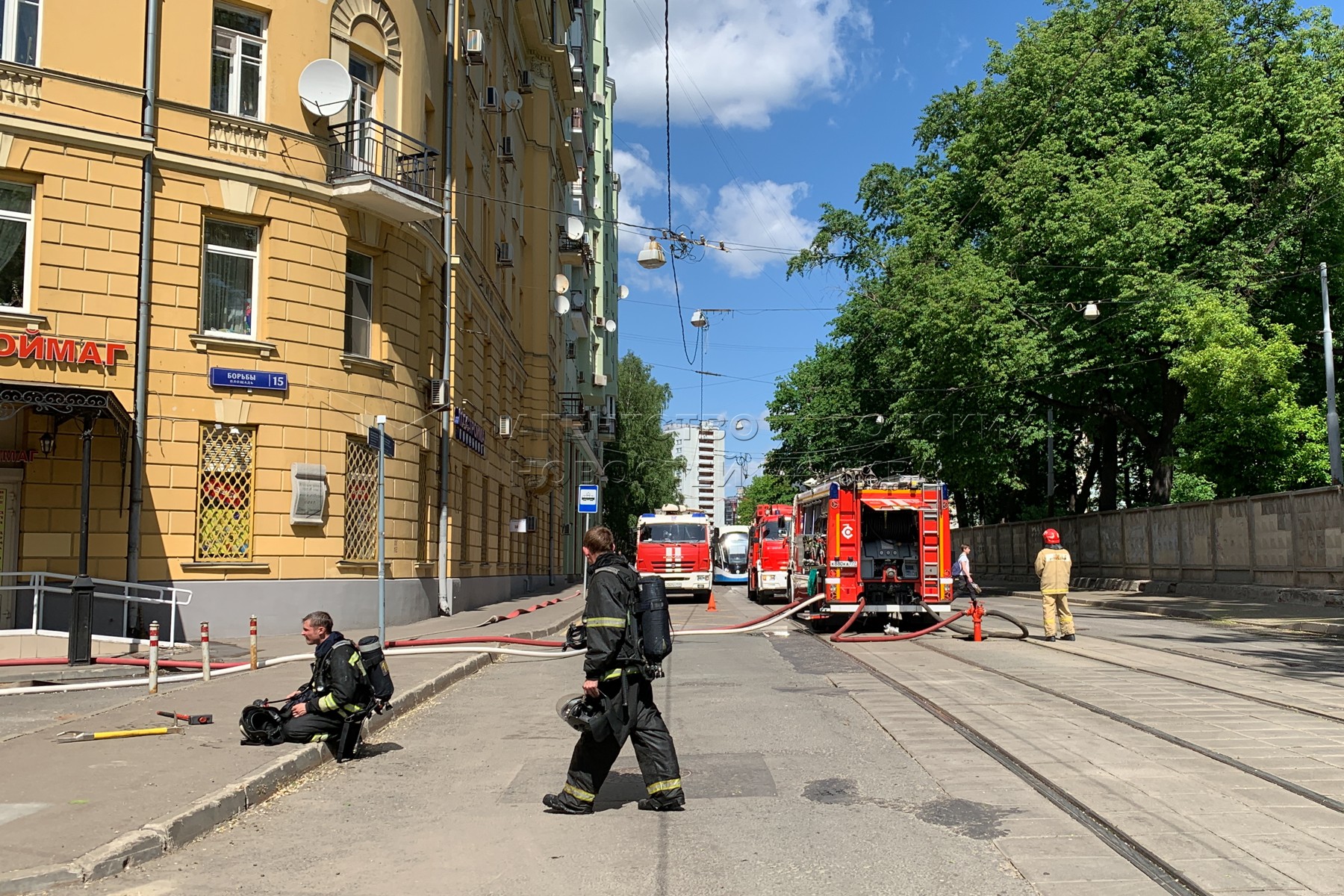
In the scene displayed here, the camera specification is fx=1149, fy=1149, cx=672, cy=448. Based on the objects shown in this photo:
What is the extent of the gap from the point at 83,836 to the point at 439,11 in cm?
2190

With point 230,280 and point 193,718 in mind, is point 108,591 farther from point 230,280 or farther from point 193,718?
point 193,718

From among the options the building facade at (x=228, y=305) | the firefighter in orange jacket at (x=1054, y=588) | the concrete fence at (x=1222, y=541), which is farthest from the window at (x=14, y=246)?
the concrete fence at (x=1222, y=541)

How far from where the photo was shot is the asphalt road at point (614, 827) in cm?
545

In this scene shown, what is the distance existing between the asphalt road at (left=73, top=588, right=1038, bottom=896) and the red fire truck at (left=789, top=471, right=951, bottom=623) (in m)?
10.5

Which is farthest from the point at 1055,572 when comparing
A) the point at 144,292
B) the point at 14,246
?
the point at 14,246

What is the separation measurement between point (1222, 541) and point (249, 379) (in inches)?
904

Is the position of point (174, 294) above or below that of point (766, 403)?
→ below

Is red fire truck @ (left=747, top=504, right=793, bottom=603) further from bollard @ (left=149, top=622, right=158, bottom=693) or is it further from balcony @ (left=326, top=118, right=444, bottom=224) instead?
bollard @ (left=149, top=622, right=158, bottom=693)

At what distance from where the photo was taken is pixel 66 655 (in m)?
15.2

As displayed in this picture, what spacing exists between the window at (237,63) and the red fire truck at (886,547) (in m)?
12.1

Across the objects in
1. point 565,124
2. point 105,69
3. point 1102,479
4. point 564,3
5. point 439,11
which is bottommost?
point 1102,479

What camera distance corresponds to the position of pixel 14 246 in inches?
657

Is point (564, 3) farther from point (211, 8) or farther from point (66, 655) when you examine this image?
point (66, 655)

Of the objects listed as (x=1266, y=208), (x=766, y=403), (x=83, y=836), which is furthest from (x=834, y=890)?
(x=766, y=403)
